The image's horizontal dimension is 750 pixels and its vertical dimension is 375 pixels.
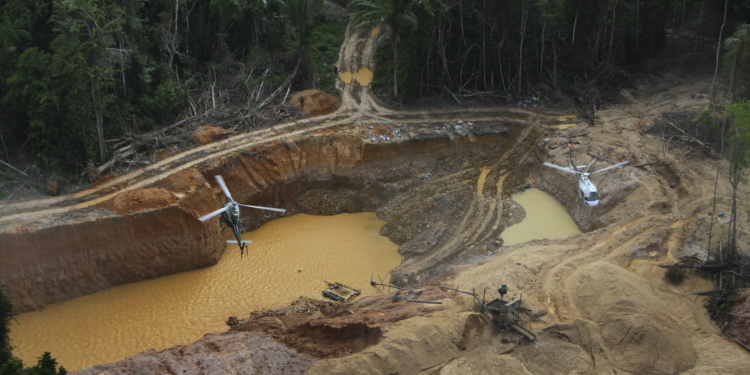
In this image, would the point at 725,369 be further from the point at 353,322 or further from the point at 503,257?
the point at 353,322

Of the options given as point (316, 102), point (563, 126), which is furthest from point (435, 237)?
point (316, 102)

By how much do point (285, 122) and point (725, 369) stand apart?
24.6m

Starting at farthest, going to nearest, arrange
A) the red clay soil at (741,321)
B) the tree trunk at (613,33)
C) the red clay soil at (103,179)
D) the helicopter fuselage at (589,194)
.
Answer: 1. the tree trunk at (613,33)
2. the red clay soil at (103,179)
3. the helicopter fuselage at (589,194)
4. the red clay soil at (741,321)

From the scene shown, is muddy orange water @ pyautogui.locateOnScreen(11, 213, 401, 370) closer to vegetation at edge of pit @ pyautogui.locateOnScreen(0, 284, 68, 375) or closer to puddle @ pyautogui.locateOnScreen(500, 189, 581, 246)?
vegetation at edge of pit @ pyautogui.locateOnScreen(0, 284, 68, 375)

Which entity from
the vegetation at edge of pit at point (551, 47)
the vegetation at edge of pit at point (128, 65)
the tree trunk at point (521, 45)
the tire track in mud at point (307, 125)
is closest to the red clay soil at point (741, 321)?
the tire track in mud at point (307, 125)

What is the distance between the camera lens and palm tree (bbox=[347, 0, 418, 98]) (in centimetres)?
3309

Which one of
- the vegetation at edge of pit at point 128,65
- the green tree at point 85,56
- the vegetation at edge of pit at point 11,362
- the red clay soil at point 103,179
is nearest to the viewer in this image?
the vegetation at edge of pit at point 11,362

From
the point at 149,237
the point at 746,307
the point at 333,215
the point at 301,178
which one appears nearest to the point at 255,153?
the point at 301,178

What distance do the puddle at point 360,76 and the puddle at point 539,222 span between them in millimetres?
13707

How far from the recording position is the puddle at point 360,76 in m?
38.5

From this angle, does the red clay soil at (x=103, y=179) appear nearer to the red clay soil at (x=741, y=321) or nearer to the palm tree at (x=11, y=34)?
the palm tree at (x=11, y=34)

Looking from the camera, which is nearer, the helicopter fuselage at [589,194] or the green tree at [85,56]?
the helicopter fuselage at [589,194]

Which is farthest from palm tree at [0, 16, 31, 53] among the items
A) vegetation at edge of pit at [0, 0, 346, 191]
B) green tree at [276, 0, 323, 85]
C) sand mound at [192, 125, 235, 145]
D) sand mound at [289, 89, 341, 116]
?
green tree at [276, 0, 323, 85]

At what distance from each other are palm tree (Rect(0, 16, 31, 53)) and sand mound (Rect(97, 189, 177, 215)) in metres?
10.7
